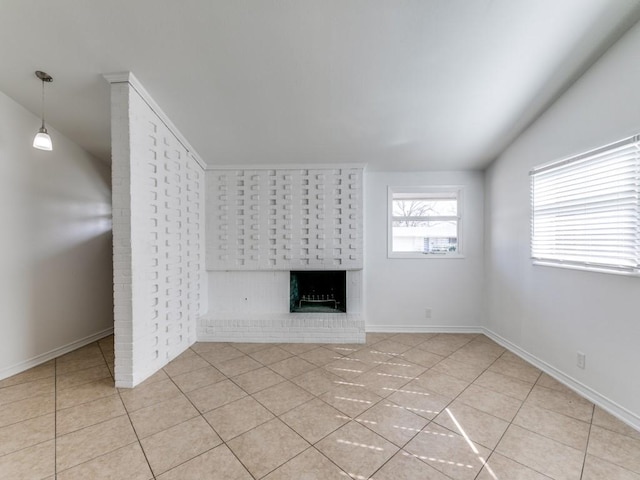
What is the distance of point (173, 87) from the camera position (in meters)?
2.29

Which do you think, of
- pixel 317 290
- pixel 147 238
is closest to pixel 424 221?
pixel 317 290

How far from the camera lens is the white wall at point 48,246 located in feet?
8.09

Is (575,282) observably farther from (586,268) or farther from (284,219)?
(284,219)

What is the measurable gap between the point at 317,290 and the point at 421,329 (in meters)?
1.66

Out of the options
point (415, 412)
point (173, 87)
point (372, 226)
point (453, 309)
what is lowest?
point (415, 412)

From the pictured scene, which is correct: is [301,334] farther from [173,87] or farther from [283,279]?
[173,87]

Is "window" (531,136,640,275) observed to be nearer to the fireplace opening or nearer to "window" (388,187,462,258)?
"window" (388,187,462,258)

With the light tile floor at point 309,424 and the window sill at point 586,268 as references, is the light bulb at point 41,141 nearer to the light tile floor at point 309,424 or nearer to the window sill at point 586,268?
the light tile floor at point 309,424

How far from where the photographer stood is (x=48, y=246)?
282 centimetres

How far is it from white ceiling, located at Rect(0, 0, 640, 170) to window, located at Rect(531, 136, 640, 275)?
0.76 meters

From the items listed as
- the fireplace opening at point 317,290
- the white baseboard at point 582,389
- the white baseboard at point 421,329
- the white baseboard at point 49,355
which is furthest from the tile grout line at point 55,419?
the white baseboard at point 582,389

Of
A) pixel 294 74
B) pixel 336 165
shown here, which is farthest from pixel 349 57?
pixel 336 165

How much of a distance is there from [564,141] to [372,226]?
2.22 metres

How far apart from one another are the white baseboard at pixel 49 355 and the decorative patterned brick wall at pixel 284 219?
1.74 m
